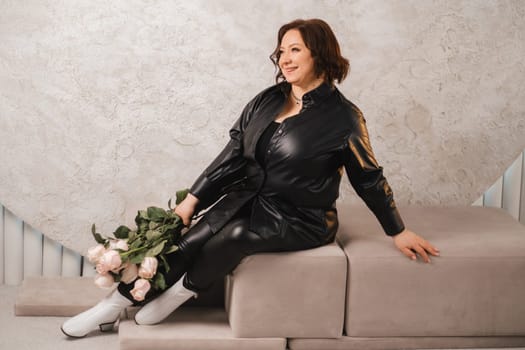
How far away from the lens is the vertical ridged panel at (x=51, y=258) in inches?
149

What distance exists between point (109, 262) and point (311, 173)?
0.79 m

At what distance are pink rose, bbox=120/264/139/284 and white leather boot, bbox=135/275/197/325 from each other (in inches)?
5.3

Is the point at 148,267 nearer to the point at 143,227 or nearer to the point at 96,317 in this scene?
the point at 143,227

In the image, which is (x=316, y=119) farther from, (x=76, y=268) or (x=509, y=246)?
(x=76, y=268)

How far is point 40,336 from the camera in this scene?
10.3ft

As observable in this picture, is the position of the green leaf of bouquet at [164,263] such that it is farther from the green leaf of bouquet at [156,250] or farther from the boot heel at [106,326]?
the boot heel at [106,326]

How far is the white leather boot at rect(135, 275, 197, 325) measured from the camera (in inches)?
118

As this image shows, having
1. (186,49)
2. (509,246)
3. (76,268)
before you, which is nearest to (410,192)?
(509,246)

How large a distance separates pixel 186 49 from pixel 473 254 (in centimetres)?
153

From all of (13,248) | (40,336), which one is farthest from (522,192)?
(13,248)

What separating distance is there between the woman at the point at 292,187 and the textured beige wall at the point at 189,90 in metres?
0.61

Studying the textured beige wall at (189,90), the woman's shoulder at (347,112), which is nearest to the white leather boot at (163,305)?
the textured beige wall at (189,90)

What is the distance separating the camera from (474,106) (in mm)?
3744

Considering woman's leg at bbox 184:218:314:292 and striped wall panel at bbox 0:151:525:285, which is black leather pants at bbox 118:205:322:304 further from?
striped wall panel at bbox 0:151:525:285
